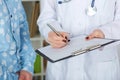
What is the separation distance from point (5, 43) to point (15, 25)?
108mm

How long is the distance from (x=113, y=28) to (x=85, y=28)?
0.15 metres

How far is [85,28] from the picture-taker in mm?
1479

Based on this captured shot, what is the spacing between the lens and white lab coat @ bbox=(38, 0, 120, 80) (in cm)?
146

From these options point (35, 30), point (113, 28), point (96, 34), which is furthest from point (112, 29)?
point (35, 30)

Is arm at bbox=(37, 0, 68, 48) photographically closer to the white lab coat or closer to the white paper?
the white lab coat

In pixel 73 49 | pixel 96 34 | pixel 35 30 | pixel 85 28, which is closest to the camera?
pixel 73 49

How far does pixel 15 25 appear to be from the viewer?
1.35 metres

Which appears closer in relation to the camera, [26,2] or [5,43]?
[5,43]

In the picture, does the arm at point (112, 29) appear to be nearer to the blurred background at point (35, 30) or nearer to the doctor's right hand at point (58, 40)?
the doctor's right hand at point (58, 40)

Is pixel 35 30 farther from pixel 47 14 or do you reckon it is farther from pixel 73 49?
pixel 73 49

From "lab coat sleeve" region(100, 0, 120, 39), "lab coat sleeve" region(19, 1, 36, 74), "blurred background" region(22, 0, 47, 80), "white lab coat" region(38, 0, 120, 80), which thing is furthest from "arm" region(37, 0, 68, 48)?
"blurred background" region(22, 0, 47, 80)

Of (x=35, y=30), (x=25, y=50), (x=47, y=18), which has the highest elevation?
(x=47, y=18)

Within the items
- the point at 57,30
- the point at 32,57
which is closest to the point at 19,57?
the point at 32,57

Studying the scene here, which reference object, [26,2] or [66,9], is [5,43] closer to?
[66,9]
